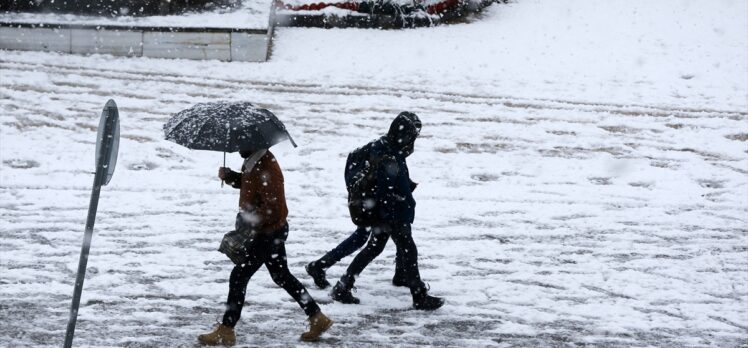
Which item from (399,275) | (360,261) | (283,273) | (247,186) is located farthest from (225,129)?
(399,275)

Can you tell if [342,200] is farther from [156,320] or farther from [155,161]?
[156,320]

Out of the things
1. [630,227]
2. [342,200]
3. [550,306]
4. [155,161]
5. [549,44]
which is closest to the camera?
[550,306]

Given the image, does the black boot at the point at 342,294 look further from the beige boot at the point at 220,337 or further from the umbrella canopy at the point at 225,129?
the umbrella canopy at the point at 225,129

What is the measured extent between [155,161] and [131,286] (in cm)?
404

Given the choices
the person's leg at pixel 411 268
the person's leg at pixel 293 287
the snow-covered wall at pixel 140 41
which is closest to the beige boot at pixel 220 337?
the person's leg at pixel 293 287

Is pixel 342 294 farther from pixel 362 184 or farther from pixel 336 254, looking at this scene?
pixel 362 184

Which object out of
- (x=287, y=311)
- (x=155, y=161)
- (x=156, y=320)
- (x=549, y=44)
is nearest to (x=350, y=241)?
(x=287, y=311)

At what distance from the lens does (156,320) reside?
654 cm

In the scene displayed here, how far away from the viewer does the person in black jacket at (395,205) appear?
21.6ft

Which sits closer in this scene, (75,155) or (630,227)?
(630,227)

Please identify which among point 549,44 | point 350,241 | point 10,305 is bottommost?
point 10,305

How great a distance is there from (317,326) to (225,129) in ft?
4.62

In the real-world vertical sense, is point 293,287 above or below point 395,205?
below

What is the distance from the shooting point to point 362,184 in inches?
260
